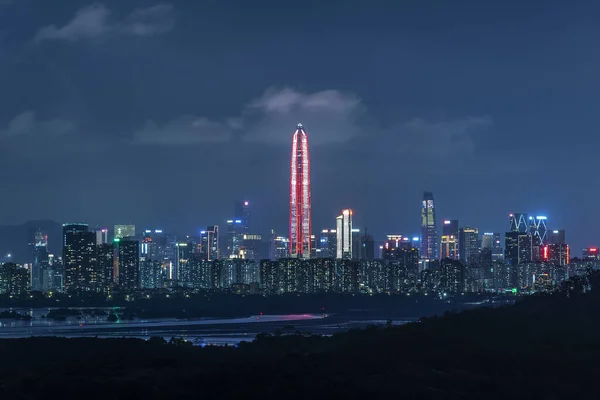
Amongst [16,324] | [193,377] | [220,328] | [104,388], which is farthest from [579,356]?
[16,324]

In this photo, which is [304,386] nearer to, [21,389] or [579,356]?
[21,389]

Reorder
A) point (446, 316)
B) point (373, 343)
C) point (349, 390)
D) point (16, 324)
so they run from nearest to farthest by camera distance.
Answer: point (349, 390), point (373, 343), point (446, 316), point (16, 324)

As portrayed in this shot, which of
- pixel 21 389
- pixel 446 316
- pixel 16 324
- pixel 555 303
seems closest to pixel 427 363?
pixel 21 389

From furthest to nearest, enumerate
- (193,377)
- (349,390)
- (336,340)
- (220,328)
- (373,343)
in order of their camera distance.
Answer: (220,328) → (336,340) → (373,343) → (193,377) → (349,390)

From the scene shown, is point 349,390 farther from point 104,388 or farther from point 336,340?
point 336,340

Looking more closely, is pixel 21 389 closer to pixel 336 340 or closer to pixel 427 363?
pixel 427 363

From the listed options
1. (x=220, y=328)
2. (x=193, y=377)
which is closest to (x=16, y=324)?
(x=220, y=328)

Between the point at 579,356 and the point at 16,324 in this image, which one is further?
the point at 16,324

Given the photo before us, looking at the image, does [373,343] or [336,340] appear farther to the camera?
[336,340]

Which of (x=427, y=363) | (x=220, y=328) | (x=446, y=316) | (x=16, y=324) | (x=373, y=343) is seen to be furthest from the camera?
(x=16, y=324)
